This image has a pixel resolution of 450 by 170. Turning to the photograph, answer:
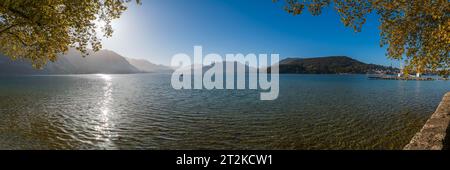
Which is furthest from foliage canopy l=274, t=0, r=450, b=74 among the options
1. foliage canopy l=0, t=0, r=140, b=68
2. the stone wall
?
foliage canopy l=0, t=0, r=140, b=68

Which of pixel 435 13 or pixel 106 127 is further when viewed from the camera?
pixel 106 127

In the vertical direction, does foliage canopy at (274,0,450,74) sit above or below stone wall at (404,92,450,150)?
above

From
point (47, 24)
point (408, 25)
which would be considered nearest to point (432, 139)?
point (408, 25)

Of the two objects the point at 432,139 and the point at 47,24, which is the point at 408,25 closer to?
the point at 432,139

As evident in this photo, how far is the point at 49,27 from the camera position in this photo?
18609mm

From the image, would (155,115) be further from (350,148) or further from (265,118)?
(350,148)

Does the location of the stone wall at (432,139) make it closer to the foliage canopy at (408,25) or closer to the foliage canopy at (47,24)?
the foliage canopy at (408,25)

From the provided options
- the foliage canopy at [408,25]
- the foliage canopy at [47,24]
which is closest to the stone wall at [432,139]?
the foliage canopy at [408,25]

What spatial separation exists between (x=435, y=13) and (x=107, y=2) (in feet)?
76.5

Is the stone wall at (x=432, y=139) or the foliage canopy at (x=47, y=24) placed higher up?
the foliage canopy at (x=47, y=24)

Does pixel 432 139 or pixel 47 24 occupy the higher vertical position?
pixel 47 24

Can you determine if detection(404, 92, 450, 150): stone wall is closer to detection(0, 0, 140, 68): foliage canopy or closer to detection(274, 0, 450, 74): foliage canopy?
detection(274, 0, 450, 74): foliage canopy

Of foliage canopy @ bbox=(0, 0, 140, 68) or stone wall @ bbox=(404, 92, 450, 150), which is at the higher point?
foliage canopy @ bbox=(0, 0, 140, 68)

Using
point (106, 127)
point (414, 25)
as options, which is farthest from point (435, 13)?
point (106, 127)
